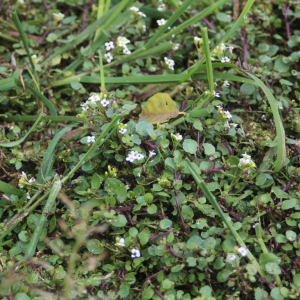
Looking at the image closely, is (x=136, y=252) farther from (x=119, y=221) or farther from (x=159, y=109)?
(x=159, y=109)

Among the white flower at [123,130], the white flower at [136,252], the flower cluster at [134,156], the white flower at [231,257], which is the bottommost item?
the white flower at [136,252]

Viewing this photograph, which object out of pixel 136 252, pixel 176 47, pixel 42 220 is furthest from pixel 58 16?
pixel 136 252

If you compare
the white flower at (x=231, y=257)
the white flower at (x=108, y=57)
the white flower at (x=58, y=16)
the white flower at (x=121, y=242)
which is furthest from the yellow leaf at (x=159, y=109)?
the white flower at (x=58, y=16)

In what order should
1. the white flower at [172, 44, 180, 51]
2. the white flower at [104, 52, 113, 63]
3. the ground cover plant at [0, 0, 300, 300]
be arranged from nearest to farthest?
the ground cover plant at [0, 0, 300, 300], the white flower at [104, 52, 113, 63], the white flower at [172, 44, 180, 51]

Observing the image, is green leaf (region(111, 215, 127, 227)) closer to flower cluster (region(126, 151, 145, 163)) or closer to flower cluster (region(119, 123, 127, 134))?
flower cluster (region(126, 151, 145, 163))

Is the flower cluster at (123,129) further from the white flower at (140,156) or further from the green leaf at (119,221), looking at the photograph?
the green leaf at (119,221)

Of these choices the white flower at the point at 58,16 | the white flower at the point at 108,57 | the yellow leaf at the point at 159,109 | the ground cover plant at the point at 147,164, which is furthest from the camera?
the white flower at the point at 58,16

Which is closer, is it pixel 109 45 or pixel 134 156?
pixel 134 156

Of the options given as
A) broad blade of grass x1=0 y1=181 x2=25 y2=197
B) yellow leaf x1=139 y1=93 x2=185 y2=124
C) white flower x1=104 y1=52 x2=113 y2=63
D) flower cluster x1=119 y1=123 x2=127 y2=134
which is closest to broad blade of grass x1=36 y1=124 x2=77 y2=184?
broad blade of grass x1=0 y1=181 x2=25 y2=197

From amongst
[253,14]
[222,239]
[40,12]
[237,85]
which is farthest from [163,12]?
[222,239]
